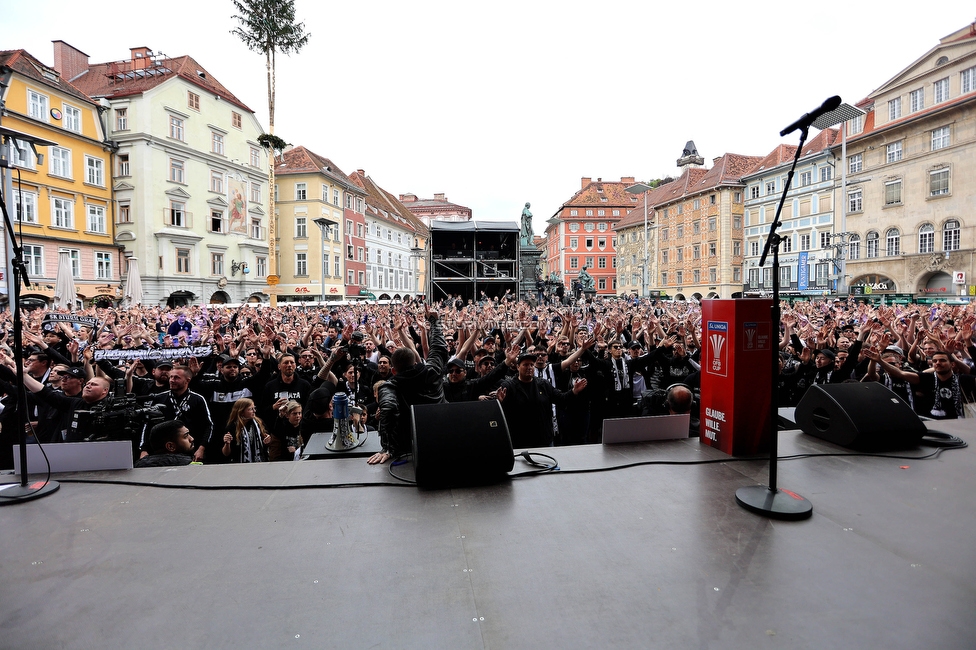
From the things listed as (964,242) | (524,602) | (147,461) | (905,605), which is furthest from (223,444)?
(964,242)

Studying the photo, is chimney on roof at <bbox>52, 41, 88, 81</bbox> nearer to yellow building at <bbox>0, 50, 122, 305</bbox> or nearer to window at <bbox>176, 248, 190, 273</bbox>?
yellow building at <bbox>0, 50, 122, 305</bbox>

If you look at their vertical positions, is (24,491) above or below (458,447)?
below

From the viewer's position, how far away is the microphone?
3.17 meters

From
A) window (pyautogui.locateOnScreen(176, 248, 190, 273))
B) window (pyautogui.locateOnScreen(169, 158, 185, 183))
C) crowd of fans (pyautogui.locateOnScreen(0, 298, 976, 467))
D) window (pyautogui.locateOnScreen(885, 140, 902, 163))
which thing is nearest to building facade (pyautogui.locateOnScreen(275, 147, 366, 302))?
window (pyautogui.locateOnScreen(176, 248, 190, 273))

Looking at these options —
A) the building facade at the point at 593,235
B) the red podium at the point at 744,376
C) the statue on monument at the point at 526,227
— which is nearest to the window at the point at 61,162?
the statue on monument at the point at 526,227

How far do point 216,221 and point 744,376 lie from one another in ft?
134

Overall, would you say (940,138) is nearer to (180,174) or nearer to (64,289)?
(64,289)

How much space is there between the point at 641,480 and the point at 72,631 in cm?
349

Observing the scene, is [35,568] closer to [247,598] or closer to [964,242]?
[247,598]

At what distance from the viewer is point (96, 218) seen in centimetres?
3219

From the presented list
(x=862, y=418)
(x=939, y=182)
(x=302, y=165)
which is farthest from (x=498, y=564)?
(x=302, y=165)

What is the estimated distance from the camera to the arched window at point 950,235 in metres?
34.8

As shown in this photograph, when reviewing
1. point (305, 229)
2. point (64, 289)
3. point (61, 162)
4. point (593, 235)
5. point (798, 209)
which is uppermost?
point (593, 235)

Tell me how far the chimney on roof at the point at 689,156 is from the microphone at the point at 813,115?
8632cm
